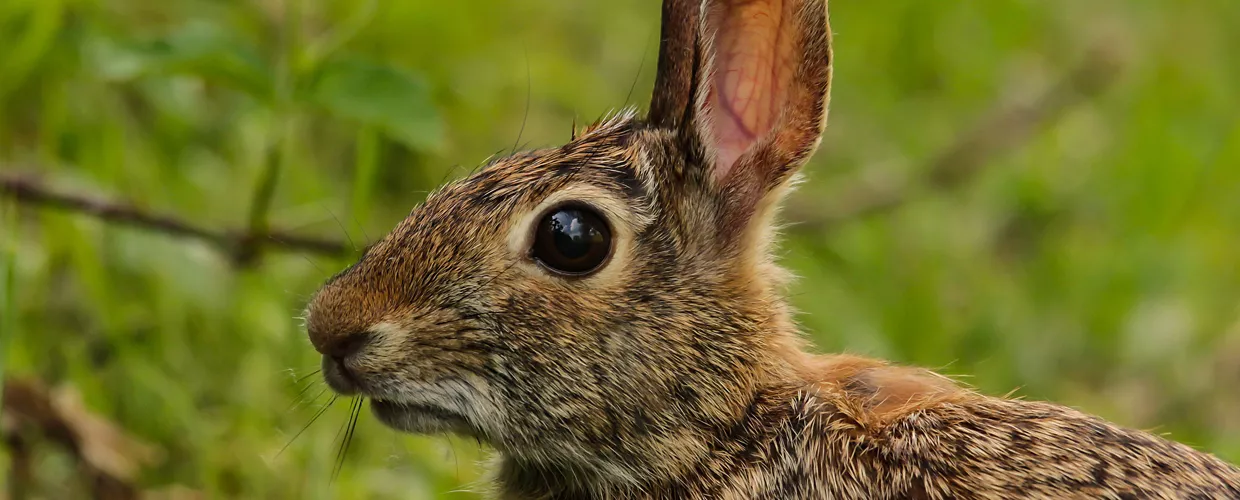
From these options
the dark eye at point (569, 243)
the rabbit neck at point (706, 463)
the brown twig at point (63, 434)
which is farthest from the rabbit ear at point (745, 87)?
the brown twig at point (63, 434)

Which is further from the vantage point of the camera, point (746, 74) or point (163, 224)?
point (163, 224)

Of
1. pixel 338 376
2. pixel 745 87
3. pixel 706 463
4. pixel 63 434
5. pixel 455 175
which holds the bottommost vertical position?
pixel 63 434

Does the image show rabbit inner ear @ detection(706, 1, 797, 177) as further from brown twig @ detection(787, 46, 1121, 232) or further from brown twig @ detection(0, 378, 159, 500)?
brown twig @ detection(787, 46, 1121, 232)

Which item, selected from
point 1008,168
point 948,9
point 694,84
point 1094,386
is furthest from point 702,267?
point 948,9

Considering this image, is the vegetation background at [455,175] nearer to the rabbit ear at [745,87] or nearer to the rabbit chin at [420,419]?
the rabbit chin at [420,419]

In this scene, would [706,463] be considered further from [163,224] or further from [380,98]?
[163,224]

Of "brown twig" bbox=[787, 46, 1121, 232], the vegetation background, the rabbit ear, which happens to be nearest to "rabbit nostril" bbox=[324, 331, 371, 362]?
the vegetation background

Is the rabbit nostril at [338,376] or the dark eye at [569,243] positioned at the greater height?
the dark eye at [569,243]

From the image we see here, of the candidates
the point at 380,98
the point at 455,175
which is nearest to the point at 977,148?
the point at 455,175
